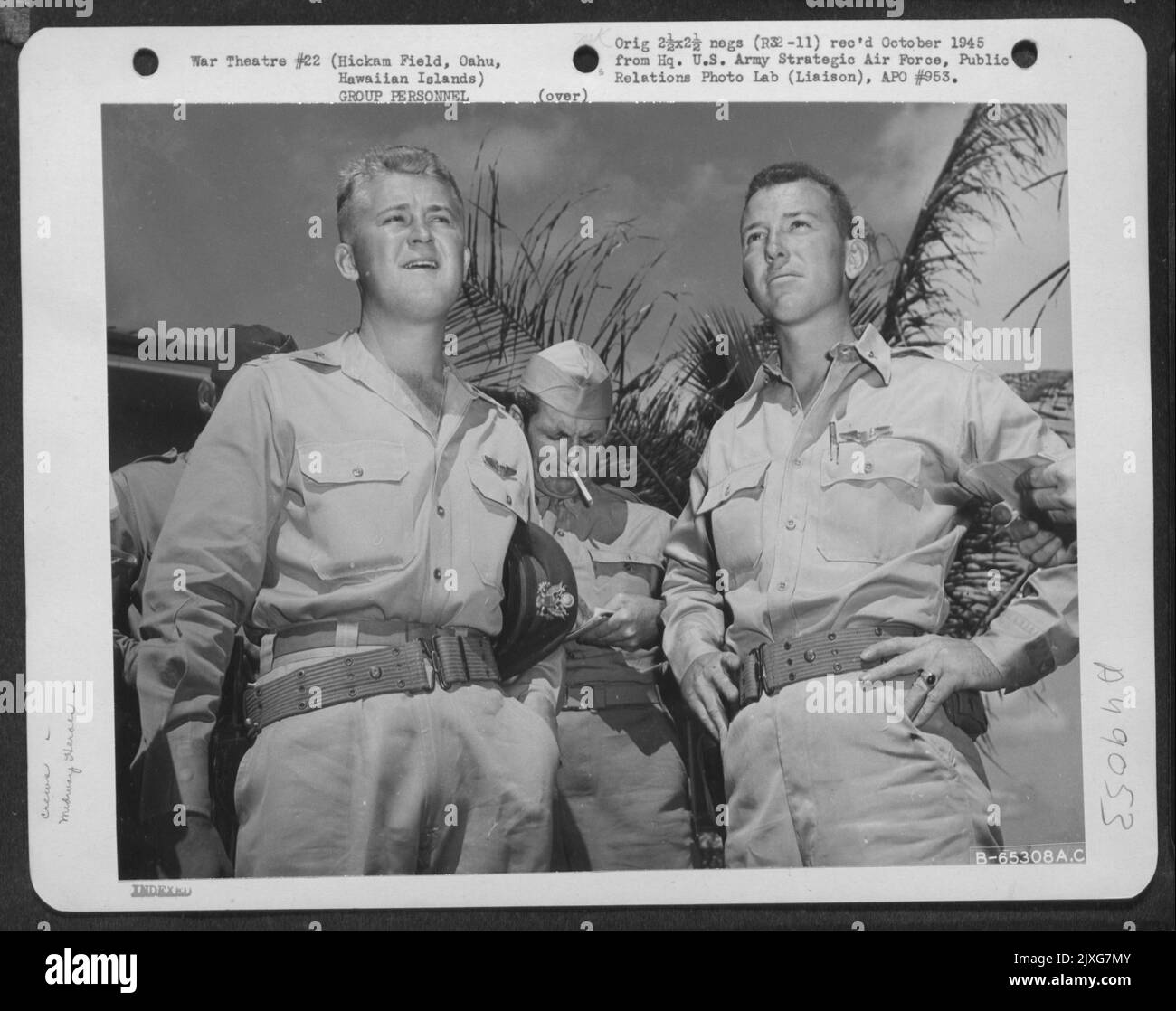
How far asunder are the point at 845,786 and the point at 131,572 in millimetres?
1566

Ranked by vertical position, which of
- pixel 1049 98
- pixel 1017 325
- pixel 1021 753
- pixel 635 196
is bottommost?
pixel 1021 753

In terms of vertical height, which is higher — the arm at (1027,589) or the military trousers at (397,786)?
the arm at (1027,589)

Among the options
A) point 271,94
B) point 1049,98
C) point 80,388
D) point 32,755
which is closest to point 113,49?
point 271,94

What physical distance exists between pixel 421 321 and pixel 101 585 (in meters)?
0.88

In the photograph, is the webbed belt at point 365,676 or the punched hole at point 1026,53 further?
the punched hole at point 1026,53

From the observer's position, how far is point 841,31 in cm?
288

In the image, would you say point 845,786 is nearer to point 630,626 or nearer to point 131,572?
point 630,626

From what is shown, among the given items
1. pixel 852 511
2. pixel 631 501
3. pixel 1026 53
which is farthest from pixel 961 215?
pixel 631 501

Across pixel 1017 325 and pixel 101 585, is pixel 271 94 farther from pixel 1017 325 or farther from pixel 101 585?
pixel 1017 325

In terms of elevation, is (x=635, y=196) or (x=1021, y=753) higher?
(x=635, y=196)

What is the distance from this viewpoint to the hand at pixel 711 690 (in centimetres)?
284

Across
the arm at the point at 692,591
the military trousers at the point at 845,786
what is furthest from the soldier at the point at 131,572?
the military trousers at the point at 845,786

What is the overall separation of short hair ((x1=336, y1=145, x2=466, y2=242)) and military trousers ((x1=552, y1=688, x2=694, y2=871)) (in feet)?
3.83

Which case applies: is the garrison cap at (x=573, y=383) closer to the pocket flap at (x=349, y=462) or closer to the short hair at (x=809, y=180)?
the pocket flap at (x=349, y=462)
